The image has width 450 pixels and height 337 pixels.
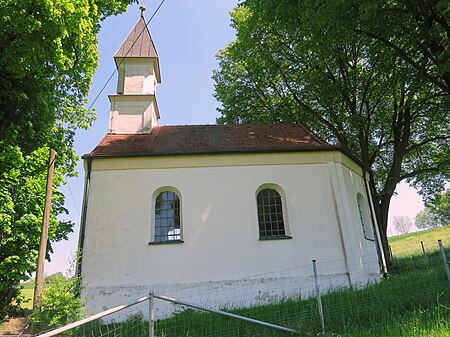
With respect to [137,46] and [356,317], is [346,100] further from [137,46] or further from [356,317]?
[356,317]

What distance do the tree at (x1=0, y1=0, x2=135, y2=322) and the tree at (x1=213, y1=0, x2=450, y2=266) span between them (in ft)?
23.5

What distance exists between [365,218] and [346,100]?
6.57 metres

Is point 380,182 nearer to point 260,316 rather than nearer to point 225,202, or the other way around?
point 225,202

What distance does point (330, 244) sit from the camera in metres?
12.1

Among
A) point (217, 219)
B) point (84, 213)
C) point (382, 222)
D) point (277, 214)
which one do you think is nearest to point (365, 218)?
point (382, 222)

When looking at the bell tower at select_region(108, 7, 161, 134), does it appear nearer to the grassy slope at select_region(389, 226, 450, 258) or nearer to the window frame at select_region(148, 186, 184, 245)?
the window frame at select_region(148, 186, 184, 245)

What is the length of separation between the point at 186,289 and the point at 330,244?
520 centimetres

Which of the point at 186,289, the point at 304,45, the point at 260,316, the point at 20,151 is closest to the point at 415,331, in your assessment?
the point at 260,316

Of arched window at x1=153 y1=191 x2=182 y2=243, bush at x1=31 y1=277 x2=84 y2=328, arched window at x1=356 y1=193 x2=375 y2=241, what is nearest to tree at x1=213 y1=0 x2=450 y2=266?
arched window at x1=356 y1=193 x2=375 y2=241

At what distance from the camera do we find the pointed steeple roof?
55.1 ft

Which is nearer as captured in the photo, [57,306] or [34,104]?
[57,306]

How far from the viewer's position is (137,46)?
1723cm

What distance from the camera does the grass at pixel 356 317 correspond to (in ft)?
20.9

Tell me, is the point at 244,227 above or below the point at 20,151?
below
